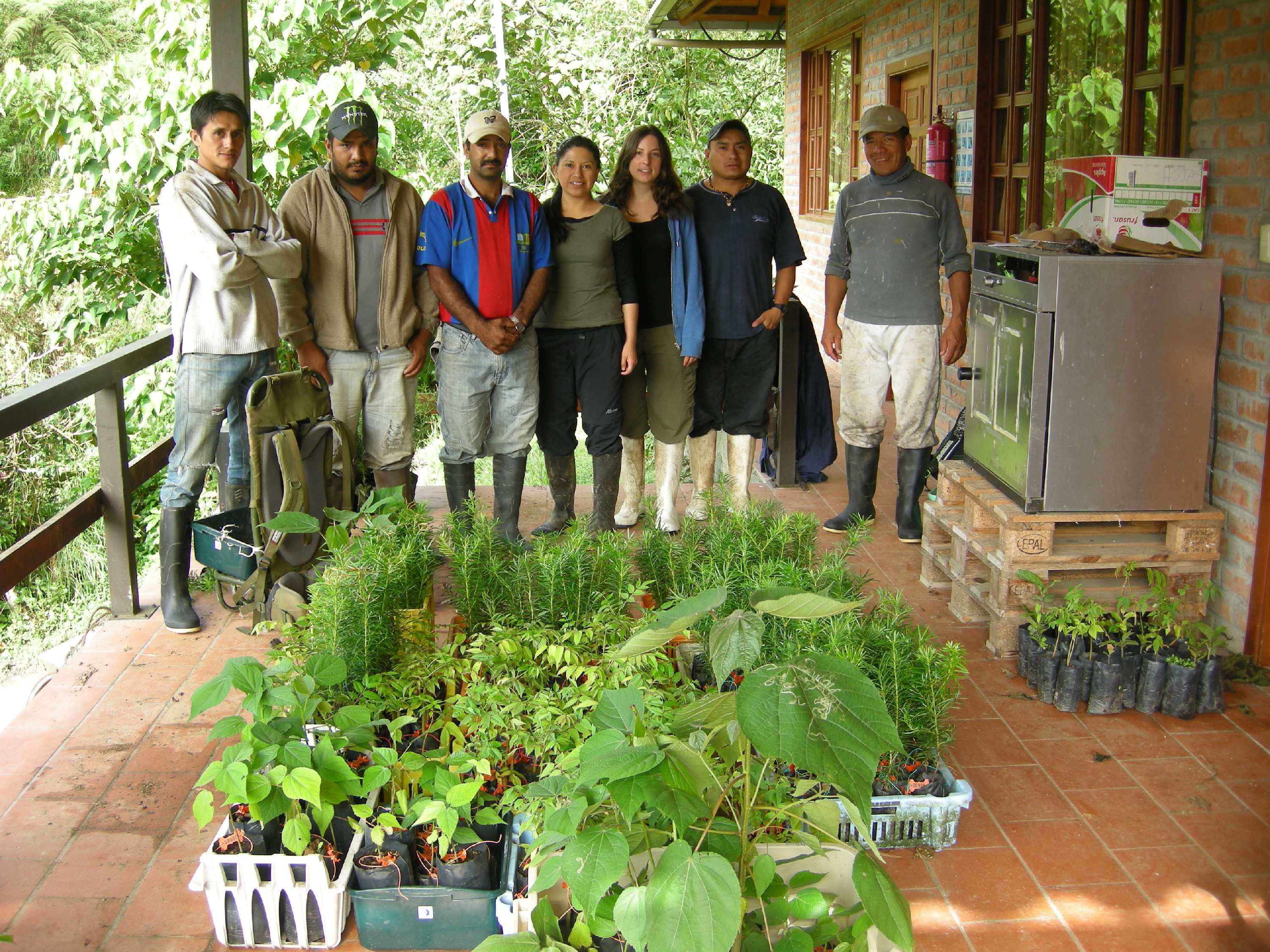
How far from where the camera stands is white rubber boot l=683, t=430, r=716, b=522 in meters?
5.51

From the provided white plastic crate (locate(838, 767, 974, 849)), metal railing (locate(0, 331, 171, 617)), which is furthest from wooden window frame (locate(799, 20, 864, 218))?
white plastic crate (locate(838, 767, 974, 849))

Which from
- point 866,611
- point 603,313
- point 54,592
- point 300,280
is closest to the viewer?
point 866,611

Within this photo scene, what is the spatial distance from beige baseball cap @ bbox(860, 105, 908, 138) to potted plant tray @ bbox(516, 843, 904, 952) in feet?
11.3

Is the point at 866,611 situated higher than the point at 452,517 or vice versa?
the point at 452,517

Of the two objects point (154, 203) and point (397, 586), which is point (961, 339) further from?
point (154, 203)

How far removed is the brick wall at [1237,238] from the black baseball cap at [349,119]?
9.86 ft

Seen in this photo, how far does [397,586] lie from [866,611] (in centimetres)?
155

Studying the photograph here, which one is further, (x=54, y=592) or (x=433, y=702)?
(x=54, y=592)

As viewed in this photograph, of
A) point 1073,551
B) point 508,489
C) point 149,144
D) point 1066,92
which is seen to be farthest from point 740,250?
point 149,144

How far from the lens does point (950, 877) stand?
287cm

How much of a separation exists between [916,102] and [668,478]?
395cm

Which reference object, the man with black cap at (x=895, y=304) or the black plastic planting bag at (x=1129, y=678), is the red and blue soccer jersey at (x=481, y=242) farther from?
the black plastic planting bag at (x=1129, y=678)

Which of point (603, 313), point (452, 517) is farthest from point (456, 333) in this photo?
point (452, 517)

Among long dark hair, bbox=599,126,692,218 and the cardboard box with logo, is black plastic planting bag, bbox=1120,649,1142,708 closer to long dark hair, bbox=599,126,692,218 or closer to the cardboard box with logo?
the cardboard box with logo
